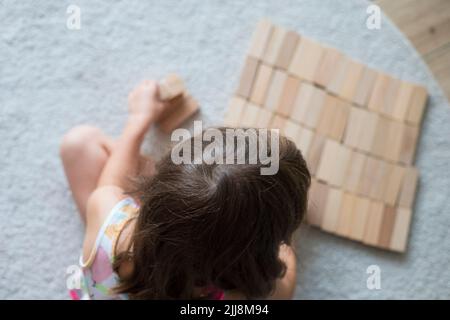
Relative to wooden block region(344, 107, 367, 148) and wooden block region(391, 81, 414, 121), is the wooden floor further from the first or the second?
wooden block region(344, 107, 367, 148)

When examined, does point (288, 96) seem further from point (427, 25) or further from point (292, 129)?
point (427, 25)

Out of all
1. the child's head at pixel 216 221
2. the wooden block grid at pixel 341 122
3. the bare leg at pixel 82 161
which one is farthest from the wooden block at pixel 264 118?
the child's head at pixel 216 221

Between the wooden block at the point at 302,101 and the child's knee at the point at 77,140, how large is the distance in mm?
373

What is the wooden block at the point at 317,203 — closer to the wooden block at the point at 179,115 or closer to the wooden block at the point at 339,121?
the wooden block at the point at 339,121

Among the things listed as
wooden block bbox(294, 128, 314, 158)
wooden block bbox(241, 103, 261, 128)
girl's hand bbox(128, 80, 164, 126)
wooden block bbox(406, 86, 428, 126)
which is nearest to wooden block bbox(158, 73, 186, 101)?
girl's hand bbox(128, 80, 164, 126)

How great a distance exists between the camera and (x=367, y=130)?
3.05 ft

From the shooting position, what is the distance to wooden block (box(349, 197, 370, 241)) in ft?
3.00

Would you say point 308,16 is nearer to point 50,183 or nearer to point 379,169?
point 379,169

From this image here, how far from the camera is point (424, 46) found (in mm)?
982

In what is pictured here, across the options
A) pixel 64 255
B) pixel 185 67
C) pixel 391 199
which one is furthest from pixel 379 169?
pixel 64 255

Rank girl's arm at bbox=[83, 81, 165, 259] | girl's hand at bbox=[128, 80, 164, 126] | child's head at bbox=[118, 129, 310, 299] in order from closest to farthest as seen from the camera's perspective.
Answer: child's head at bbox=[118, 129, 310, 299]
girl's arm at bbox=[83, 81, 165, 259]
girl's hand at bbox=[128, 80, 164, 126]

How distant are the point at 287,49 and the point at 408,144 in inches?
11.6

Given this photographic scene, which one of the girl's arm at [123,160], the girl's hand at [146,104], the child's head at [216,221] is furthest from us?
the girl's hand at [146,104]

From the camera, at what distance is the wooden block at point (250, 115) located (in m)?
0.92
